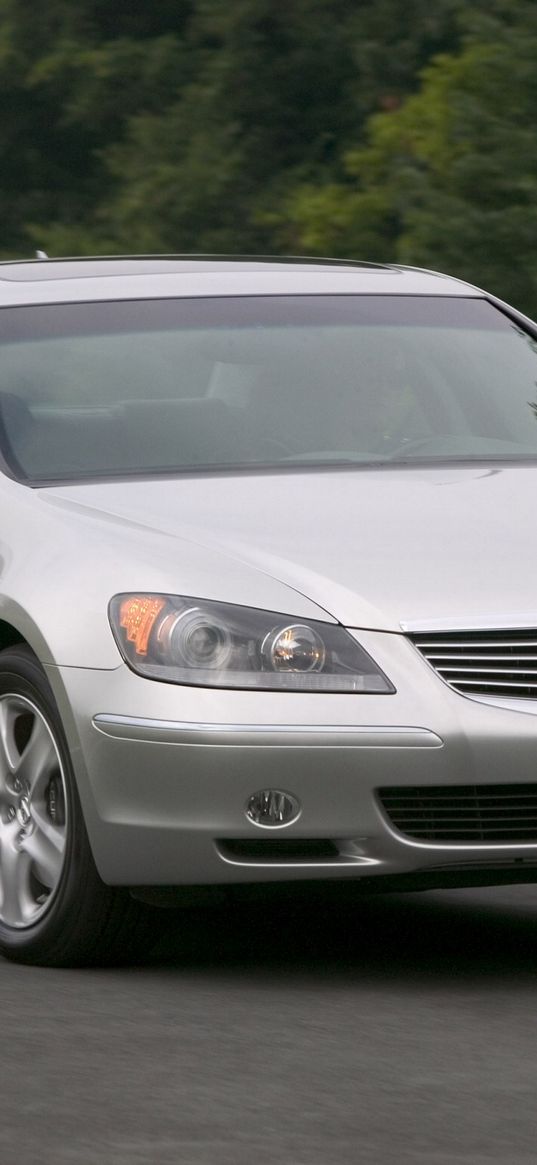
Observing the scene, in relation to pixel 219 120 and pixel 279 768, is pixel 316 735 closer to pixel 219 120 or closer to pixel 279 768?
pixel 279 768

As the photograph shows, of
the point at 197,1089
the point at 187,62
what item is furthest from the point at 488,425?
the point at 187,62

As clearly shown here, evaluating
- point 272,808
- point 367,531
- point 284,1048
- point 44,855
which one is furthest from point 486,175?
point 284,1048

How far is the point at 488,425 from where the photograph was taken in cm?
687

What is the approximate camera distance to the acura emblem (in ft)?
17.1

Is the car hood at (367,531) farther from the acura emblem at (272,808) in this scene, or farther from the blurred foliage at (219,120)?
the blurred foliage at (219,120)

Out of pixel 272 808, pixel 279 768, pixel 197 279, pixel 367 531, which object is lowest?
pixel 272 808

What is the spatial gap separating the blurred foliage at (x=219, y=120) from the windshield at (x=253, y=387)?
1773 centimetres

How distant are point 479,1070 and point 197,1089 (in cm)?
54

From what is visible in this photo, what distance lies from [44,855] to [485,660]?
45.7 inches

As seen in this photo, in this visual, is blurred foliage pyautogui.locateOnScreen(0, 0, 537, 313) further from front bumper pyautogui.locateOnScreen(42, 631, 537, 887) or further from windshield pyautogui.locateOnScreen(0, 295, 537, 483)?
front bumper pyautogui.locateOnScreen(42, 631, 537, 887)

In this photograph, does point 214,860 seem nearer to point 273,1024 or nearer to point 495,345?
point 273,1024

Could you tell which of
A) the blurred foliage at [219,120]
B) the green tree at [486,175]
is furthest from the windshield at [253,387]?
the blurred foliage at [219,120]

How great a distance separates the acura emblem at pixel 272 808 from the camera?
5.21 meters

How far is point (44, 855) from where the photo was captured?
5.68 metres
